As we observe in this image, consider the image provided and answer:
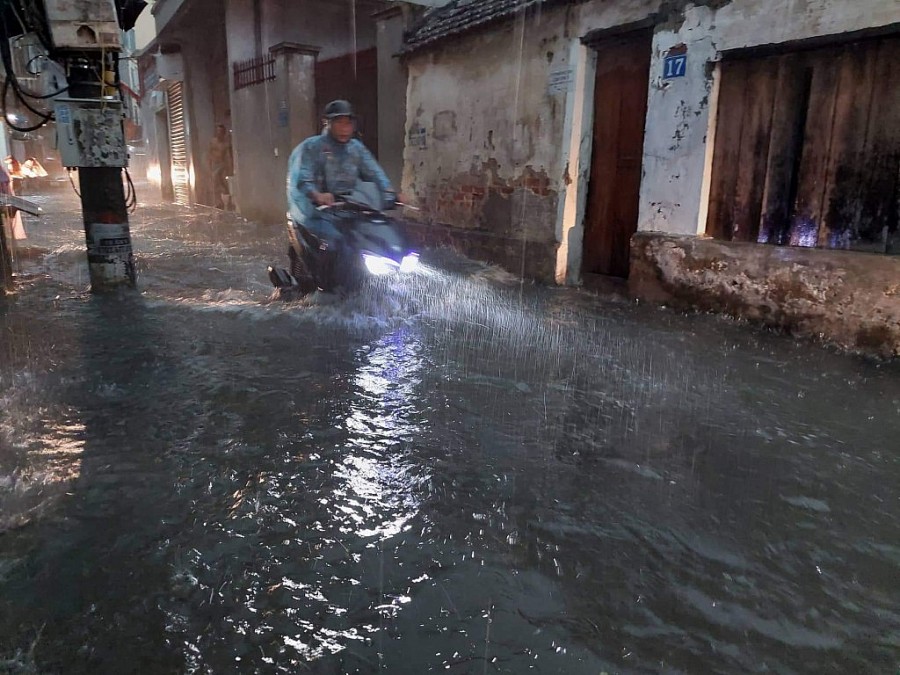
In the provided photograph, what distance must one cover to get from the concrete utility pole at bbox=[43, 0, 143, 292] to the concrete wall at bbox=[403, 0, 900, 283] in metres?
4.76

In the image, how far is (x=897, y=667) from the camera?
185 cm

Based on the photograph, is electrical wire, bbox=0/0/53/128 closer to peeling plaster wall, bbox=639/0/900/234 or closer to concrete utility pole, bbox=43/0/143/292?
concrete utility pole, bbox=43/0/143/292

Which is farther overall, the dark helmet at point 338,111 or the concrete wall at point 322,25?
the concrete wall at point 322,25

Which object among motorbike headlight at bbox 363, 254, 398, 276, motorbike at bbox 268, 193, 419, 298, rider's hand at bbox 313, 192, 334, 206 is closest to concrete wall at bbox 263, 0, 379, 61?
motorbike at bbox 268, 193, 419, 298

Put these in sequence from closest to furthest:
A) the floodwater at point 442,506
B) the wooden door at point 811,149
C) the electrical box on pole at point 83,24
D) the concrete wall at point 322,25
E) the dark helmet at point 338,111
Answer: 1. the floodwater at point 442,506
2. the wooden door at point 811,149
3. the electrical box on pole at point 83,24
4. the dark helmet at point 338,111
5. the concrete wall at point 322,25

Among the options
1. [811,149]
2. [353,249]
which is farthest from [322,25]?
[811,149]

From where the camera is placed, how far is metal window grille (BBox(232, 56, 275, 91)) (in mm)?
13828

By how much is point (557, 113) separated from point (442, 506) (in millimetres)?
6633

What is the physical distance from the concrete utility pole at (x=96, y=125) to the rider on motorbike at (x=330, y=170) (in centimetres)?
191

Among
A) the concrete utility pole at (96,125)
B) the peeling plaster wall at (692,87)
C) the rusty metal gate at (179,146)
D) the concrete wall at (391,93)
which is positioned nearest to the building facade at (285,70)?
the concrete wall at (391,93)

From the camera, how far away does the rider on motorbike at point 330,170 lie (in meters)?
6.12

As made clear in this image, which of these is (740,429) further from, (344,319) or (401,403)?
(344,319)

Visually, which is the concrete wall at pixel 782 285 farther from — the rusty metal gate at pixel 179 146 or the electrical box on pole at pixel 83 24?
the rusty metal gate at pixel 179 146

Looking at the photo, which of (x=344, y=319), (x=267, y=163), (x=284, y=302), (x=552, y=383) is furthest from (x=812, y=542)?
(x=267, y=163)
